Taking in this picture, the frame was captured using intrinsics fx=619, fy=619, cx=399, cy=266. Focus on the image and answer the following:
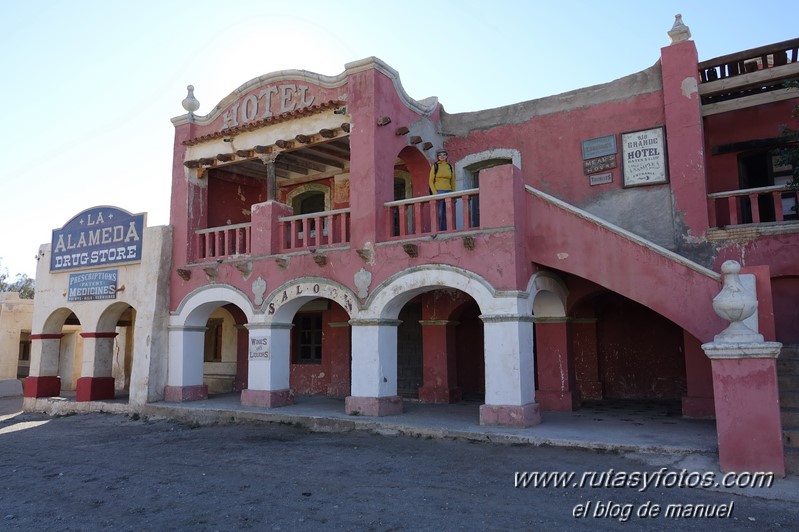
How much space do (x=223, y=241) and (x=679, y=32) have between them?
391 inches

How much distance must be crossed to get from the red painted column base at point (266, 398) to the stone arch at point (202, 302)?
1646 mm

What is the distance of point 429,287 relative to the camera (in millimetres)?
10398

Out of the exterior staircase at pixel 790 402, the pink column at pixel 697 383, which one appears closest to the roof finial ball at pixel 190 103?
the pink column at pixel 697 383

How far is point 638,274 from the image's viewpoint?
8.78 m

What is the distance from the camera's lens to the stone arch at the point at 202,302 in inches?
496

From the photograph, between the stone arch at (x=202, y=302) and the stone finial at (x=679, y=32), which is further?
the stone arch at (x=202, y=302)

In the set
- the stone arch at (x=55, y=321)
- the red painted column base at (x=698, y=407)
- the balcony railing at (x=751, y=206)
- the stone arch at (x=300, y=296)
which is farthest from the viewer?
the stone arch at (x=55, y=321)

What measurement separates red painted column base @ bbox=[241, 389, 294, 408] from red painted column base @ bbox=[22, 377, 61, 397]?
6.16 metres

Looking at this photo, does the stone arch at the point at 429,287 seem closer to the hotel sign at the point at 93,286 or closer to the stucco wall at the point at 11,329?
the hotel sign at the point at 93,286

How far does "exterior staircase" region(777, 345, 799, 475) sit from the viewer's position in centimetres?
645

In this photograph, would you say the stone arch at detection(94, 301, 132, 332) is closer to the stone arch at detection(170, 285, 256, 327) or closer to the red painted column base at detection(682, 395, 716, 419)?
the stone arch at detection(170, 285, 256, 327)

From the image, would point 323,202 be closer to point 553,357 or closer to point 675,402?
point 553,357

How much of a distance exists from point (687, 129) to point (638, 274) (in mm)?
3279

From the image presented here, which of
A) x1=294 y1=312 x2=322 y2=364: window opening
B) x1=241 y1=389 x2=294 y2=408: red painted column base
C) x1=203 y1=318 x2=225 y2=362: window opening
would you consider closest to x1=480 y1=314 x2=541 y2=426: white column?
x1=241 y1=389 x2=294 y2=408: red painted column base
